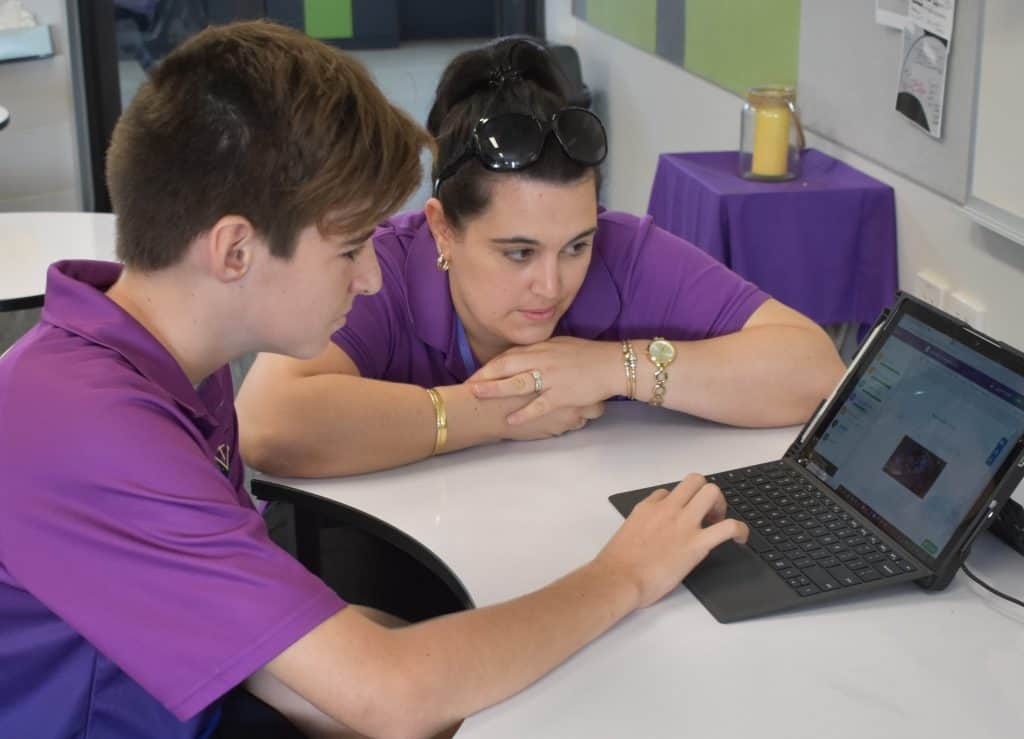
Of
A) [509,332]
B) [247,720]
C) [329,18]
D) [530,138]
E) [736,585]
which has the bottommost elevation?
[247,720]

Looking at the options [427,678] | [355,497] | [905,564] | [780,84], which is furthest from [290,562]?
→ [780,84]

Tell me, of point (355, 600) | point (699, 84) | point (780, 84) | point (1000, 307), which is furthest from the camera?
point (699, 84)

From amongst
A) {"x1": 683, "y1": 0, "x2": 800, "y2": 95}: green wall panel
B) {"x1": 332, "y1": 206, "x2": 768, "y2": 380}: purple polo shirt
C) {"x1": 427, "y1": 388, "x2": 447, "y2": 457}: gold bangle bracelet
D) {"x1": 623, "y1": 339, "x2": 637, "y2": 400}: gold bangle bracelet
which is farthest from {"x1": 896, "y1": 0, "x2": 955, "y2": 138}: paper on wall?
{"x1": 427, "y1": 388, "x2": 447, "y2": 457}: gold bangle bracelet

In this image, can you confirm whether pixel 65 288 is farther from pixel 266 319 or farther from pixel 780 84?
pixel 780 84

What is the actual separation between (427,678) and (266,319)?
0.36 meters

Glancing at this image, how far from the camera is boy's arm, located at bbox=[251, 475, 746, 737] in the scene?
1.07 meters

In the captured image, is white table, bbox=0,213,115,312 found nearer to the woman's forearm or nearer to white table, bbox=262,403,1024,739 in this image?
white table, bbox=262,403,1024,739

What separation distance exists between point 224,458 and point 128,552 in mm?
362

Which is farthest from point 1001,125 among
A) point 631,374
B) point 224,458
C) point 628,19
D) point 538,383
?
point 628,19

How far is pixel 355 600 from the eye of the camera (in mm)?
1836

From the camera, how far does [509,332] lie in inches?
67.6

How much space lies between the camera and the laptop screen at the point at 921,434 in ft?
4.12

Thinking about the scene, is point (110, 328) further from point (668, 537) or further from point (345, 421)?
point (668, 537)

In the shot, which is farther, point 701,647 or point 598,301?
point 598,301
